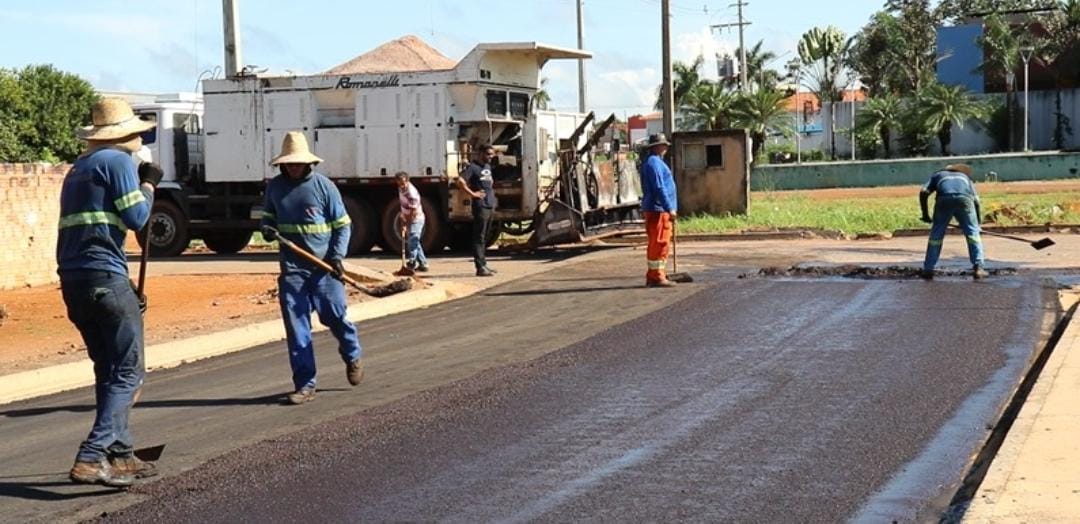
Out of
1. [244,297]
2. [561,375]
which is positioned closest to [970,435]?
[561,375]

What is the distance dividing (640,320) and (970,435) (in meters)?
5.49

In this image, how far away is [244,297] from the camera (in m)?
16.3

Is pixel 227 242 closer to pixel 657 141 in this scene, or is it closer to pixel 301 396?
pixel 657 141

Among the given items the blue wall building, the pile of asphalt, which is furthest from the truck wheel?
the blue wall building

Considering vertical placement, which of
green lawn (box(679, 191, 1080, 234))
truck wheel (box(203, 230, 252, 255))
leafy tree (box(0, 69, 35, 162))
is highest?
leafy tree (box(0, 69, 35, 162))

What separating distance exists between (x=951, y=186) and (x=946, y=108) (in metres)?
50.1

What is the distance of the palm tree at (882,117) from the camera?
6775 centimetres

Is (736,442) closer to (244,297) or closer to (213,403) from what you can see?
(213,403)

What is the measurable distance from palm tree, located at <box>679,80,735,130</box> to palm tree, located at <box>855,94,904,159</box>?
659cm

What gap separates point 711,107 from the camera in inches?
2630

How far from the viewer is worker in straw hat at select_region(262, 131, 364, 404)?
9266 mm

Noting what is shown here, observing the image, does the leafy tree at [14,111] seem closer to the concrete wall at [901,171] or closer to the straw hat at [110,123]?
the concrete wall at [901,171]

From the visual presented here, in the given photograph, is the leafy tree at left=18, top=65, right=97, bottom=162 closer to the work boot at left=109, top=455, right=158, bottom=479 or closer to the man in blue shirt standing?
the man in blue shirt standing

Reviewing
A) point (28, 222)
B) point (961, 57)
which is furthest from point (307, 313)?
point (961, 57)
